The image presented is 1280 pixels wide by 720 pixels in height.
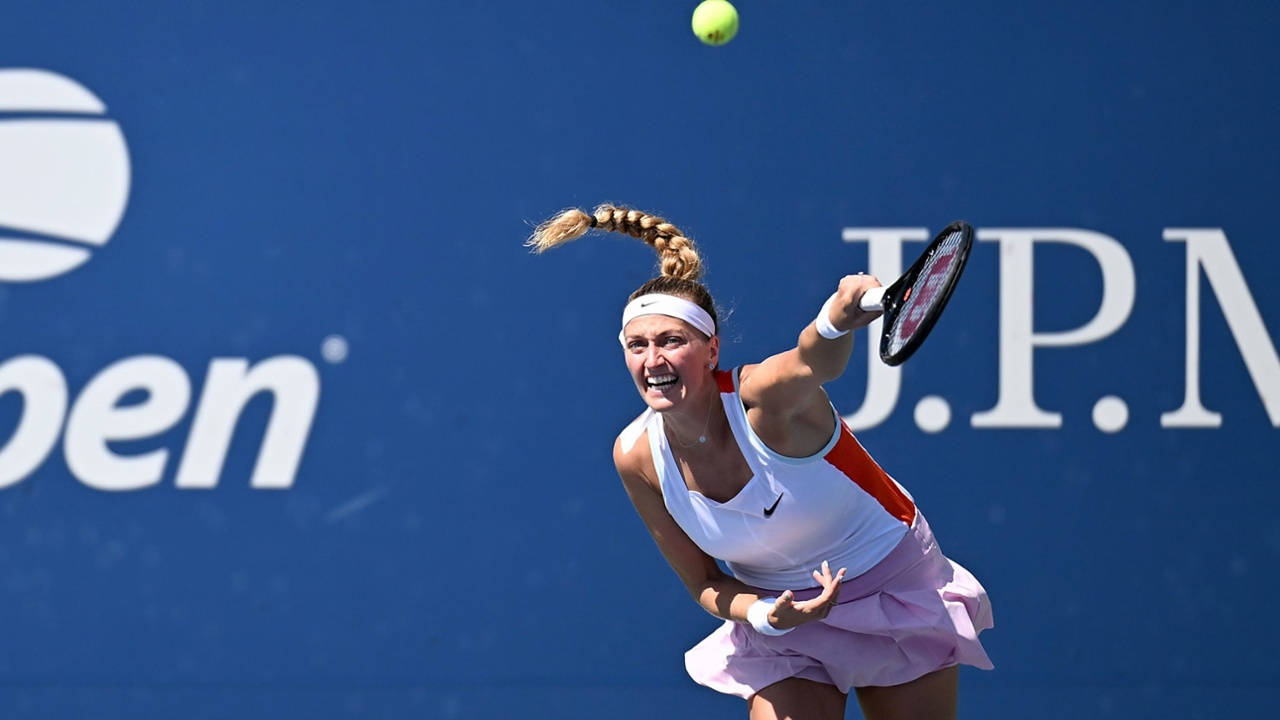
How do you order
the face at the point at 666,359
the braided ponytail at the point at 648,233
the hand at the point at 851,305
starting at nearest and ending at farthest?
1. the hand at the point at 851,305
2. the face at the point at 666,359
3. the braided ponytail at the point at 648,233

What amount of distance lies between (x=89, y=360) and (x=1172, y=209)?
9.57ft

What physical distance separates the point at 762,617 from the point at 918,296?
2.36ft

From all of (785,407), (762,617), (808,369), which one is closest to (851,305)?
(808,369)

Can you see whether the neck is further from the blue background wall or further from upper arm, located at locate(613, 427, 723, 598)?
the blue background wall

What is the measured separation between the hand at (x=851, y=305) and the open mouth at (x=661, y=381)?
1.43ft

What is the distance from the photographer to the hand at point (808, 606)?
247 centimetres

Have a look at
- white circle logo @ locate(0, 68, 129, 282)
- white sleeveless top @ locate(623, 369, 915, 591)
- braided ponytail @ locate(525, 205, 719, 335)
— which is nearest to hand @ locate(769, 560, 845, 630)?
white sleeveless top @ locate(623, 369, 915, 591)

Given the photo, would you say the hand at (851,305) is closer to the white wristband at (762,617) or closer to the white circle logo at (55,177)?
the white wristband at (762,617)

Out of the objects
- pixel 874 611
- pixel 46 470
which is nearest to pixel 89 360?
pixel 46 470

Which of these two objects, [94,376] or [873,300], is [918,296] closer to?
[873,300]

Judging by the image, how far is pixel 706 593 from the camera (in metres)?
2.82

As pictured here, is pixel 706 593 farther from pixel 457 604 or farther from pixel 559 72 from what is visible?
pixel 559 72

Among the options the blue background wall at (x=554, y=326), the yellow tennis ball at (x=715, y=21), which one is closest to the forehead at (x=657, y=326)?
the yellow tennis ball at (x=715, y=21)

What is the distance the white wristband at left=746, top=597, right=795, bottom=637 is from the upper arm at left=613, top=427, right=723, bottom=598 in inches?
7.1
